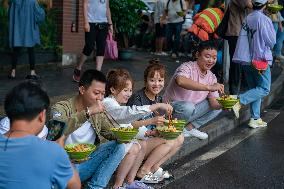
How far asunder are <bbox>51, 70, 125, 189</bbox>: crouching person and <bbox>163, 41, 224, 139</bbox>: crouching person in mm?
1754

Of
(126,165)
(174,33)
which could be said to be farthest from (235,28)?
(174,33)

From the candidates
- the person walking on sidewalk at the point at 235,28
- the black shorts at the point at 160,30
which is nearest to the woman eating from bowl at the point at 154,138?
the person walking on sidewalk at the point at 235,28

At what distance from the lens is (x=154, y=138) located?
17.3 feet

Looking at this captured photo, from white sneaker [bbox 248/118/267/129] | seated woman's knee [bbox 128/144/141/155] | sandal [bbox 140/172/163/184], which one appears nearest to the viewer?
seated woman's knee [bbox 128/144/141/155]

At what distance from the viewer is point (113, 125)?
15.9 ft

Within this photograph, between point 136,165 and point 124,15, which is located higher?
point 124,15

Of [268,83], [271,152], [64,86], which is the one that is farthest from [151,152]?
[64,86]

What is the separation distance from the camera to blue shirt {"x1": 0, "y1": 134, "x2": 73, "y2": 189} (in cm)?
304

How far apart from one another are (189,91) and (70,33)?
5308 millimetres

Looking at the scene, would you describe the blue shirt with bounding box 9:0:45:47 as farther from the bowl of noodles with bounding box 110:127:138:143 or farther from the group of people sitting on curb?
the bowl of noodles with bounding box 110:127:138:143

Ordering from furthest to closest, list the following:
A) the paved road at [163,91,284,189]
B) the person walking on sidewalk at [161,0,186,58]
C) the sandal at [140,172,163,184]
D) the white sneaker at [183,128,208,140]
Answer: the person walking on sidewalk at [161,0,186,58] → the white sneaker at [183,128,208,140] → the paved road at [163,91,284,189] → the sandal at [140,172,163,184]

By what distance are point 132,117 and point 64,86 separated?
3.98m

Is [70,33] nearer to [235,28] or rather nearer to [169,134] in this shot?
[235,28]

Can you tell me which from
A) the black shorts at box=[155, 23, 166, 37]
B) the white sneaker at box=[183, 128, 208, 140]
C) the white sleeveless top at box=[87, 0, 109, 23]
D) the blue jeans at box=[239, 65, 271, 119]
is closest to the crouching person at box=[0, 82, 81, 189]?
the white sneaker at box=[183, 128, 208, 140]
